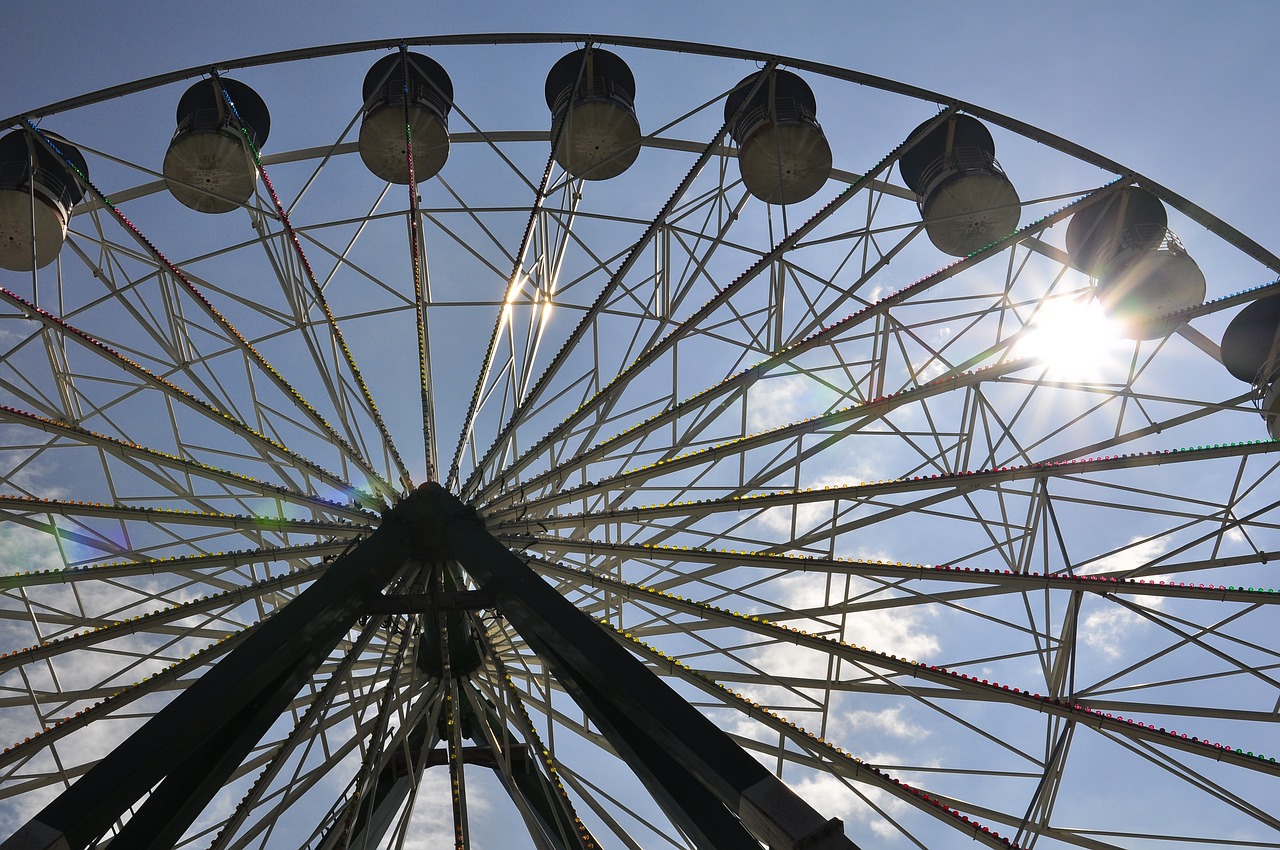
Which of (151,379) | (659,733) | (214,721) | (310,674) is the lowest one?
(659,733)

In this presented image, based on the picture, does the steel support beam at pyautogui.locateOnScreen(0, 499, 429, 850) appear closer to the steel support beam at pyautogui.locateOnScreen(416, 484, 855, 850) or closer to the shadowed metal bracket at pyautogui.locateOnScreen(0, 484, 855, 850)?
the shadowed metal bracket at pyautogui.locateOnScreen(0, 484, 855, 850)

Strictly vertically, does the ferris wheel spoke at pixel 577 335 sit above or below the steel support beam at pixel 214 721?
above

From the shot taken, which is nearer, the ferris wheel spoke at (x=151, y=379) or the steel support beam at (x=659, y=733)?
the steel support beam at (x=659, y=733)

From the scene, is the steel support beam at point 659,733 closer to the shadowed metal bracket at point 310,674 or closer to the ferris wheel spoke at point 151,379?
the shadowed metal bracket at point 310,674

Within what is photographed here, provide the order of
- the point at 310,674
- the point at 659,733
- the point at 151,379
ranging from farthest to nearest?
the point at 151,379 → the point at 310,674 → the point at 659,733

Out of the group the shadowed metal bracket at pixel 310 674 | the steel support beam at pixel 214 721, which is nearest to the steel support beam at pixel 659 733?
the shadowed metal bracket at pixel 310 674

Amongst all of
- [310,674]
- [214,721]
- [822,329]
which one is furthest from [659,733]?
[822,329]

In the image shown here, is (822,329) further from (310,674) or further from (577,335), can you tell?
(310,674)

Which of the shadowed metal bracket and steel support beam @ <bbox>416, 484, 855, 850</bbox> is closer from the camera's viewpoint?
steel support beam @ <bbox>416, 484, 855, 850</bbox>

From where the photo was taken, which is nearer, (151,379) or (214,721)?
(214,721)

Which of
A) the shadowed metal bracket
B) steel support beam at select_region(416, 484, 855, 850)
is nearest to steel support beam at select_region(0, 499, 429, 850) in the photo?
the shadowed metal bracket

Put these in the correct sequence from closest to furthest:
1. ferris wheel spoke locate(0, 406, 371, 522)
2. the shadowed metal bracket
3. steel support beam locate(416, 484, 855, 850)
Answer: steel support beam locate(416, 484, 855, 850), the shadowed metal bracket, ferris wheel spoke locate(0, 406, 371, 522)

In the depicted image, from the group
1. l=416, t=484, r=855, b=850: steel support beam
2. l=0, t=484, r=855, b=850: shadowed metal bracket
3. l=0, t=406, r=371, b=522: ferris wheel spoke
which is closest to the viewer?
l=416, t=484, r=855, b=850: steel support beam

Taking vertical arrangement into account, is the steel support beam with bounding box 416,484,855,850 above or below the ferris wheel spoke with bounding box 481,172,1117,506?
below
